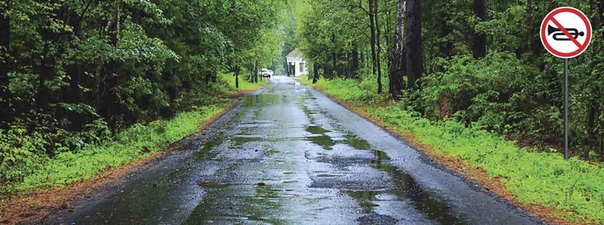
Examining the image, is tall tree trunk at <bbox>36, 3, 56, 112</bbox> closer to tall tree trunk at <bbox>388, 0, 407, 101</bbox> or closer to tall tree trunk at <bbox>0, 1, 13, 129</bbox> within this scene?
tall tree trunk at <bbox>0, 1, 13, 129</bbox>

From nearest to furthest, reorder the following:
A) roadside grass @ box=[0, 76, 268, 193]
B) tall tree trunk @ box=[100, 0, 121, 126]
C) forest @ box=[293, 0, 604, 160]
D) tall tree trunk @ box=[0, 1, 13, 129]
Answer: roadside grass @ box=[0, 76, 268, 193]
tall tree trunk @ box=[0, 1, 13, 129]
forest @ box=[293, 0, 604, 160]
tall tree trunk @ box=[100, 0, 121, 126]

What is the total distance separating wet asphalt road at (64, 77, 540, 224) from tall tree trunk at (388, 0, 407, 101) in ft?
35.1

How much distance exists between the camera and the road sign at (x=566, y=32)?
9023mm

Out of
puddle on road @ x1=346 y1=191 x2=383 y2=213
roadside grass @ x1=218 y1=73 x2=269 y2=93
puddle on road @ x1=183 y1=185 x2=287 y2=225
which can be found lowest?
roadside grass @ x1=218 y1=73 x2=269 y2=93

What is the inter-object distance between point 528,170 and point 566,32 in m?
2.43

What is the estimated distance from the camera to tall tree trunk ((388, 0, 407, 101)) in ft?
74.3

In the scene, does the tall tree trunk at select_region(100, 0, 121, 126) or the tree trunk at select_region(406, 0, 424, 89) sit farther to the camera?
the tree trunk at select_region(406, 0, 424, 89)

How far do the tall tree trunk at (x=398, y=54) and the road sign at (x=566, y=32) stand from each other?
13132mm

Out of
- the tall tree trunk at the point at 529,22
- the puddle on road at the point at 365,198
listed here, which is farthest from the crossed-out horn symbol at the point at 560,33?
the tall tree trunk at the point at 529,22

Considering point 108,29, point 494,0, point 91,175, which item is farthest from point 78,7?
point 494,0

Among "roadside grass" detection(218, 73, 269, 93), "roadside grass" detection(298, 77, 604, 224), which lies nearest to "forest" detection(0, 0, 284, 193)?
"roadside grass" detection(298, 77, 604, 224)

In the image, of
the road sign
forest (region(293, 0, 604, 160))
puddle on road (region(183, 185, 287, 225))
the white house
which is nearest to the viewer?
puddle on road (region(183, 185, 287, 225))

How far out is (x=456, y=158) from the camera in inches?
412

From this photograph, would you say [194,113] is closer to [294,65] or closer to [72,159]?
[72,159]
